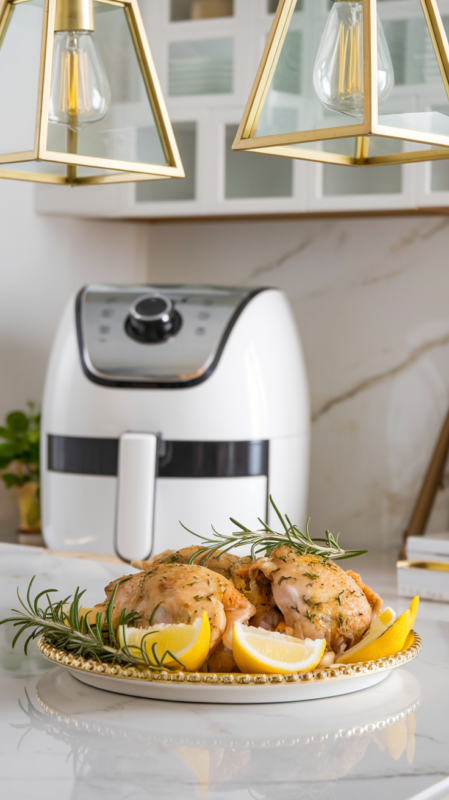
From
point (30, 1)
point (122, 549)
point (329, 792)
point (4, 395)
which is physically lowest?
point (122, 549)

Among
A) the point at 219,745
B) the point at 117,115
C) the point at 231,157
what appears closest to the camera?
the point at 219,745

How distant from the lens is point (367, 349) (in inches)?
66.8

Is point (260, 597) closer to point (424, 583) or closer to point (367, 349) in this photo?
point (424, 583)

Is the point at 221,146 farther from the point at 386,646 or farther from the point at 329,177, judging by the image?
the point at 386,646

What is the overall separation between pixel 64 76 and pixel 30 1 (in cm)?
6

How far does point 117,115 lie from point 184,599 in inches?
14.7

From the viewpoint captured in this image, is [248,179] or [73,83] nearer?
[73,83]

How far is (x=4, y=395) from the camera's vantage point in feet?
5.34

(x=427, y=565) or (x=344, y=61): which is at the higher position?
(x=344, y=61)

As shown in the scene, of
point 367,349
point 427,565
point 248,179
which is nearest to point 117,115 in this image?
point 427,565

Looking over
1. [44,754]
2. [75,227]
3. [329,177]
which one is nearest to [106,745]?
[44,754]

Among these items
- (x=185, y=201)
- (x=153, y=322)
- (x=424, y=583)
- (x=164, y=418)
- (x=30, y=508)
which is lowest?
(x=30, y=508)

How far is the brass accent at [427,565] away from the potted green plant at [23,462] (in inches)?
27.6

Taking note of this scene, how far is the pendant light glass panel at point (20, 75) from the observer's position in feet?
2.07
